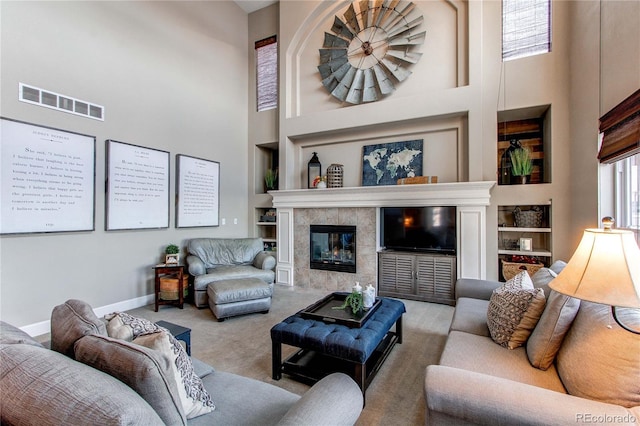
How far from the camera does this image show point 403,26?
4.55 meters

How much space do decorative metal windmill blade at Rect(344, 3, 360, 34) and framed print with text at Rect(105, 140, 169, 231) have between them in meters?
3.65

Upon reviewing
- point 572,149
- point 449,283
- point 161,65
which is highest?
point 161,65

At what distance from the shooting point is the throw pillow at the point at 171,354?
107 centimetres

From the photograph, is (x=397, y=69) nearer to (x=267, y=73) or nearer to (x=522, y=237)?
(x=267, y=73)

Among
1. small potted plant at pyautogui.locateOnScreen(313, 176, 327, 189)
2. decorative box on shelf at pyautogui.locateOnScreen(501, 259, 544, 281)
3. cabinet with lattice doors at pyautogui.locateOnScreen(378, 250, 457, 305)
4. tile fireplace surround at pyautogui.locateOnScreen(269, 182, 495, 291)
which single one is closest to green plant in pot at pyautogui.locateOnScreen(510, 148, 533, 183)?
tile fireplace surround at pyautogui.locateOnScreen(269, 182, 495, 291)

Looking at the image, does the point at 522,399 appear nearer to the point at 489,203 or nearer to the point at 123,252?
the point at 489,203

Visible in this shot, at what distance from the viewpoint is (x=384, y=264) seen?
4.49 metres

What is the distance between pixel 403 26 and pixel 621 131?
3.37m

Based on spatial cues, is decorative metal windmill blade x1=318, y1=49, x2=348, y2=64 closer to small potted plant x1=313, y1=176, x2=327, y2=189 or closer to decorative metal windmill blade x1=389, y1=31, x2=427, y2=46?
decorative metal windmill blade x1=389, y1=31, x2=427, y2=46

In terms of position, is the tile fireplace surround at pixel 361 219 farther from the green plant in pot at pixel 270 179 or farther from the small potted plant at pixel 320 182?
the green plant in pot at pixel 270 179

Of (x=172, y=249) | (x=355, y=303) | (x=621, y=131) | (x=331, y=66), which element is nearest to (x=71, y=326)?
(x=355, y=303)

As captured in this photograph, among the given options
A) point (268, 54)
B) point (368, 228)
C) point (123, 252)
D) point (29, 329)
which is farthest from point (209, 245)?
point (268, 54)

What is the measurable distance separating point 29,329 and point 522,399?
4.23 m

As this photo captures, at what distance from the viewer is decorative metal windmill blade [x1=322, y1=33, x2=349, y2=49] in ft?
16.4
